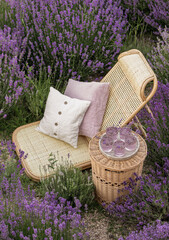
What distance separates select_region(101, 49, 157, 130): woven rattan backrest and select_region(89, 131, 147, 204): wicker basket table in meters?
0.42

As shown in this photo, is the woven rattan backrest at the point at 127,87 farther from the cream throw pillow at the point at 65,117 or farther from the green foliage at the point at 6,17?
the green foliage at the point at 6,17

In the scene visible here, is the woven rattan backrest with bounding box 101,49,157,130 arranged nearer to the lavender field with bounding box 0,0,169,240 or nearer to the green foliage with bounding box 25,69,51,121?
the lavender field with bounding box 0,0,169,240

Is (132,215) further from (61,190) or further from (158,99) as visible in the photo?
(158,99)

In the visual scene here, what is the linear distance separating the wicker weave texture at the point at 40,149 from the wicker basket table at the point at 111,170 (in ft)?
1.31

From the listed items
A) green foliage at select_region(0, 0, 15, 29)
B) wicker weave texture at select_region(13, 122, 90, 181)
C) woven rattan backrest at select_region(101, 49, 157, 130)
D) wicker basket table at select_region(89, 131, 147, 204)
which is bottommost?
wicker weave texture at select_region(13, 122, 90, 181)

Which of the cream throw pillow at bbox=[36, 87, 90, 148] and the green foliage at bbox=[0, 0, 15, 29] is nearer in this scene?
the cream throw pillow at bbox=[36, 87, 90, 148]

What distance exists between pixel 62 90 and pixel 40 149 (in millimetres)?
782

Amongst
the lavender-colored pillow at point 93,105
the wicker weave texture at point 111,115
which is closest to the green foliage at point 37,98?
the wicker weave texture at point 111,115

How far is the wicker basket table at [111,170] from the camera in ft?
8.55

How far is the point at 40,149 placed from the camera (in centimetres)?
332

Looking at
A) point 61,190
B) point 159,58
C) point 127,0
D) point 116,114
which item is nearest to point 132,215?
point 61,190

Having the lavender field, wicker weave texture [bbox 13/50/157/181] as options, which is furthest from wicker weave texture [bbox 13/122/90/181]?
the lavender field

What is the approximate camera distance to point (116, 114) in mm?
3273

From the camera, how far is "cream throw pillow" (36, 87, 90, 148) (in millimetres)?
3270
